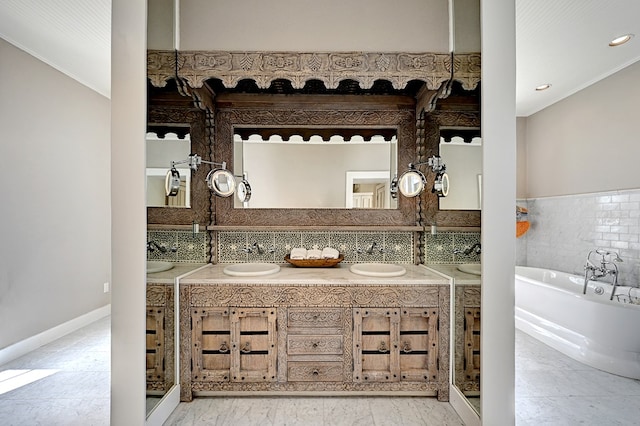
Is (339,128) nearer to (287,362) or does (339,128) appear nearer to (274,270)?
(274,270)

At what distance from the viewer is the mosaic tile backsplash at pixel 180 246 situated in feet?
6.43

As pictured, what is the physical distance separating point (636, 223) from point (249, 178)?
3.69 m

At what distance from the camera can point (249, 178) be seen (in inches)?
110

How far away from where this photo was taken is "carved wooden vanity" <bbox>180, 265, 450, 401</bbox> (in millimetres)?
2211

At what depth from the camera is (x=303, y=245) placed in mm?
2820

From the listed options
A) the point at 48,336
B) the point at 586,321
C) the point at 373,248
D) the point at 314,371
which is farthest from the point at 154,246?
the point at 586,321

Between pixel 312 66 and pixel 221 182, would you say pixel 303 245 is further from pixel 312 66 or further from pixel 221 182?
pixel 312 66

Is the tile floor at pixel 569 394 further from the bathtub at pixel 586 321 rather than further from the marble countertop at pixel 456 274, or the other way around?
the marble countertop at pixel 456 274

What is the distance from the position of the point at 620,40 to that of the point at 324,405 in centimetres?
382

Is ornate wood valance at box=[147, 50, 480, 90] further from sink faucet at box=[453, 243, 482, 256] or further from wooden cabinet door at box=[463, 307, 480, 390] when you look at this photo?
wooden cabinet door at box=[463, 307, 480, 390]

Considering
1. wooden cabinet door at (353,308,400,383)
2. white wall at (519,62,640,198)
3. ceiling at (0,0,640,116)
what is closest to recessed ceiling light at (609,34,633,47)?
ceiling at (0,0,640,116)

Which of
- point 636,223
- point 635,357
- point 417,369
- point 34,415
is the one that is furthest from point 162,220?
point 636,223

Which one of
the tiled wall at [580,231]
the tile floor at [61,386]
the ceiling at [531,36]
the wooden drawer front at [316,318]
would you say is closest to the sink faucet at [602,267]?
the tiled wall at [580,231]

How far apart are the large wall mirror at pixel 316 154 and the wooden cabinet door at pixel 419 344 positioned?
0.83 metres
